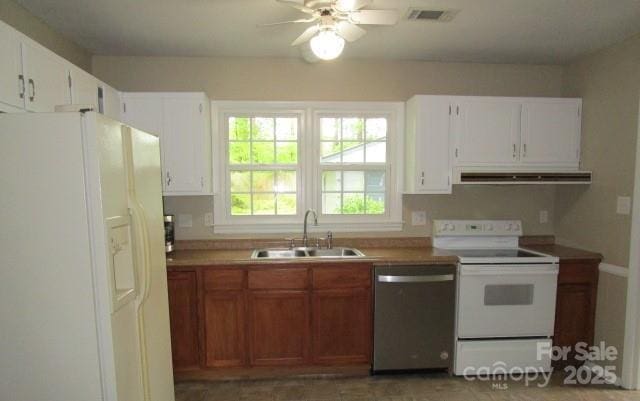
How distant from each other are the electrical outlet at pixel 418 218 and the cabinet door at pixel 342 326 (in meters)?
0.94

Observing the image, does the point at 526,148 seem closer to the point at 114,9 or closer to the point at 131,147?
the point at 131,147

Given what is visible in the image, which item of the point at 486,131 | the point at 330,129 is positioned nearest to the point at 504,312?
the point at 486,131

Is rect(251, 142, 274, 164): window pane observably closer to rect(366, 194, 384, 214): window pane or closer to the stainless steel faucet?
the stainless steel faucet

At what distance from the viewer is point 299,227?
293cm

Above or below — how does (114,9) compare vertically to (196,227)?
above

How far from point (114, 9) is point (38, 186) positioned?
145 centimetres

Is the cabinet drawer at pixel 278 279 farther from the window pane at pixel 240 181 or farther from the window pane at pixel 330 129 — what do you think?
the window pane at pixel 330 129

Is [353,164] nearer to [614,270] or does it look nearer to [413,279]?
[413,279]

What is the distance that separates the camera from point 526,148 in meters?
2.68

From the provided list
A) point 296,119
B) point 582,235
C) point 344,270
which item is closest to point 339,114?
point 296,119

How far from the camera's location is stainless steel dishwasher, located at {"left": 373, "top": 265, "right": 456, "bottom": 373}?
7.77 ft

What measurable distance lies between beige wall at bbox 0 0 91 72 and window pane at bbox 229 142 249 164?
1.35 metres

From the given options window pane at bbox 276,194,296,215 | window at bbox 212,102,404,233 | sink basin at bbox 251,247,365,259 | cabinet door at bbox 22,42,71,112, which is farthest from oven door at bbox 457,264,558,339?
cabinet door at bbox 22,42,71,112

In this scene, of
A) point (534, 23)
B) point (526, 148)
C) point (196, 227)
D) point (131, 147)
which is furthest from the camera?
point (196, 227)
